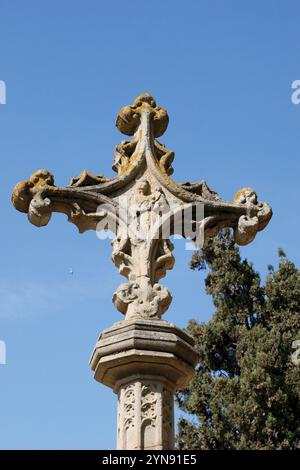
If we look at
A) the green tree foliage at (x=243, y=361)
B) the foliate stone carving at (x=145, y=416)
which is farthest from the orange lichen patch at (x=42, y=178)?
the green tree foliage at (x=243, y=361)

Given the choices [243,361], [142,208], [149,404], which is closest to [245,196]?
[142,208]

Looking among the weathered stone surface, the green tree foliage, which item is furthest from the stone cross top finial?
the green tree foliage

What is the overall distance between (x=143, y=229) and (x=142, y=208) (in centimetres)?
20

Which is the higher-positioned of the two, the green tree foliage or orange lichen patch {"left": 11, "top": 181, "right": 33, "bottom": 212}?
the green tree foliage

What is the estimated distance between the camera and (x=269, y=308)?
66.3 ft

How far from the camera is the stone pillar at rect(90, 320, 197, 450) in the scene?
5.85m

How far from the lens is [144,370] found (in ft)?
19.8

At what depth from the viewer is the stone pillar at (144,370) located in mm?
5853

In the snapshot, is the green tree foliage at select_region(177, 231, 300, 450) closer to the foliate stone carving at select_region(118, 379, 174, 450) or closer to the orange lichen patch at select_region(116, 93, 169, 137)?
the orange lichen patch at select_region(116, 93, 169, 137)

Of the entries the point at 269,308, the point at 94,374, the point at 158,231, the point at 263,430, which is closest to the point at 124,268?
the point at 158,231

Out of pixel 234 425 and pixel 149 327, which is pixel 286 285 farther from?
pixel 149 327

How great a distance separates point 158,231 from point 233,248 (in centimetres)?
1454

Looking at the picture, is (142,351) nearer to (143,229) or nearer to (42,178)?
(143,229)

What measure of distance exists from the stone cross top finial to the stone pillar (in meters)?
0.36
